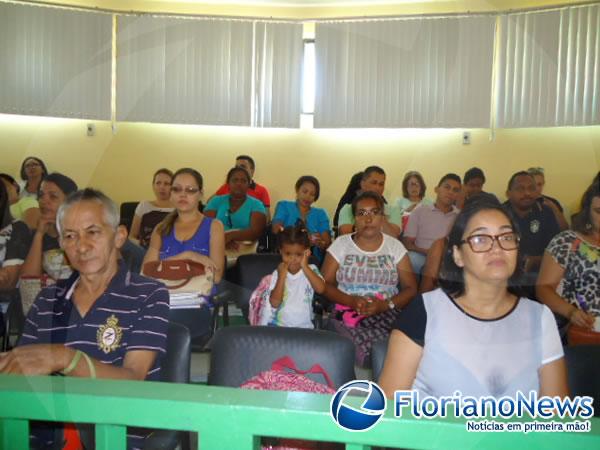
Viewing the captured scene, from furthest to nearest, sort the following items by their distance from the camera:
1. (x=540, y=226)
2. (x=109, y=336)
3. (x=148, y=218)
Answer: (x=148, y=218), (x=540, y=226), (x=109, y=336)

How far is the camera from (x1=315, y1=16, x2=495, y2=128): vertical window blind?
5.72m

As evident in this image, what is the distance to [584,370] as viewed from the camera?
5.21 feet

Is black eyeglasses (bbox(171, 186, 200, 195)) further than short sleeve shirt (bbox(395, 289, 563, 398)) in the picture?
Yes

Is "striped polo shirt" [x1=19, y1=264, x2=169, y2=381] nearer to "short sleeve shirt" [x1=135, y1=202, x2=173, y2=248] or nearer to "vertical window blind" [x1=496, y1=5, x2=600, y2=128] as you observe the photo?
"short sleeve shirt" [x1=135, y1=202, x2=173, y2=248]

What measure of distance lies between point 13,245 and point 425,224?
233 centimetres

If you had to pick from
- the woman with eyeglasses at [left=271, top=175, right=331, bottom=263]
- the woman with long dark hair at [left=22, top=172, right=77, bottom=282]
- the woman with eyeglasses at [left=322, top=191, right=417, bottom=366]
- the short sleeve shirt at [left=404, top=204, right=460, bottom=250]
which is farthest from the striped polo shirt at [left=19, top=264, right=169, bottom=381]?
the woman with eyeglasses at [left=271, top=175, right=331, bottom=263]

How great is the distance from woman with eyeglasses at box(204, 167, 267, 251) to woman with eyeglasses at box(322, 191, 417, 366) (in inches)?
48.7

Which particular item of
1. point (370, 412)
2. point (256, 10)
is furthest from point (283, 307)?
point (256, 10)

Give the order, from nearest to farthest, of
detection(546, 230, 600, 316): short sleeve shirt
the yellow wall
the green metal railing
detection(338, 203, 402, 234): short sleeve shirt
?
the green metal railing
detection(546, 230, 600, 316): short sleeve shirt
detection(338, 203, 402, 234): short sleeve shirt
the yellow wall

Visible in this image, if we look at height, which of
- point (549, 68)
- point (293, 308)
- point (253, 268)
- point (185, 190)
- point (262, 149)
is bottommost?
point (293, 308)

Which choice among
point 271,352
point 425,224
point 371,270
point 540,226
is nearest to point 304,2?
point 425,224

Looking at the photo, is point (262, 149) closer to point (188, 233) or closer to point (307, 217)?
point (307, 217)

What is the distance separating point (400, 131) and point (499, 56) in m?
1.17

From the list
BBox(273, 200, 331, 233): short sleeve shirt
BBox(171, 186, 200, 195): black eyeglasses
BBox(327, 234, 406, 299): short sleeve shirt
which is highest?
BBox(171, 186, 200, 195): black eyeglasses
